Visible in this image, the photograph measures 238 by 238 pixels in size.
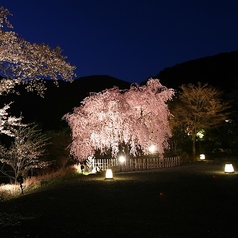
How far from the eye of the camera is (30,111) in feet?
162

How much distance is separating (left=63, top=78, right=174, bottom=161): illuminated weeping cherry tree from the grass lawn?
892 centimetres

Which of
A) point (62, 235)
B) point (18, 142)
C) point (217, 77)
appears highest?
point (217, 77)

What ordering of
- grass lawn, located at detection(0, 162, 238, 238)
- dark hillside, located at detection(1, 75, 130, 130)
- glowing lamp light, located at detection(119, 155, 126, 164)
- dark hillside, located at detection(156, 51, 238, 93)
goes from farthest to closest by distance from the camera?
dark hillside, located at detection(156, 51, 238, 93), dark hillside, located at detection(1, 75, 130, 130), glowing lamp light, located at detection(119, 155, 126, 164), grass lawn, located at detection(0, 162, 238, 238)

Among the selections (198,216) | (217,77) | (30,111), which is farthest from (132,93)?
(217,77)

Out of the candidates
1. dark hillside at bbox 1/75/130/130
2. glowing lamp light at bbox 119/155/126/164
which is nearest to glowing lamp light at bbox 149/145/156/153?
glowing lamp light at bbox 119/155/126/164

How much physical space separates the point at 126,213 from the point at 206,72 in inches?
2151

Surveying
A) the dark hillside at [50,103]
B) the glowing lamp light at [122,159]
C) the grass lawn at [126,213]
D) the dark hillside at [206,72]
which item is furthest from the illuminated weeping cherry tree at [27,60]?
the dark hillside at [206,72]

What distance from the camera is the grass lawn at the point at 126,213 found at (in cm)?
577

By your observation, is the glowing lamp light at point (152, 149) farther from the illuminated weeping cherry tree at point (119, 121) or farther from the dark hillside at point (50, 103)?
the dark hillside at point (50, 103)

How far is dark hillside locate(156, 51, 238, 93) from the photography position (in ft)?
178

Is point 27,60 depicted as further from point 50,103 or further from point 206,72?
point 206,72

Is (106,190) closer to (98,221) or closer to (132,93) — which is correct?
(98,221)

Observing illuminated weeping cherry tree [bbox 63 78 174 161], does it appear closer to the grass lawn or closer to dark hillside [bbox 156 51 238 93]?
the grass lawn

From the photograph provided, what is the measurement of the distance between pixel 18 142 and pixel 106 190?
280 inches
